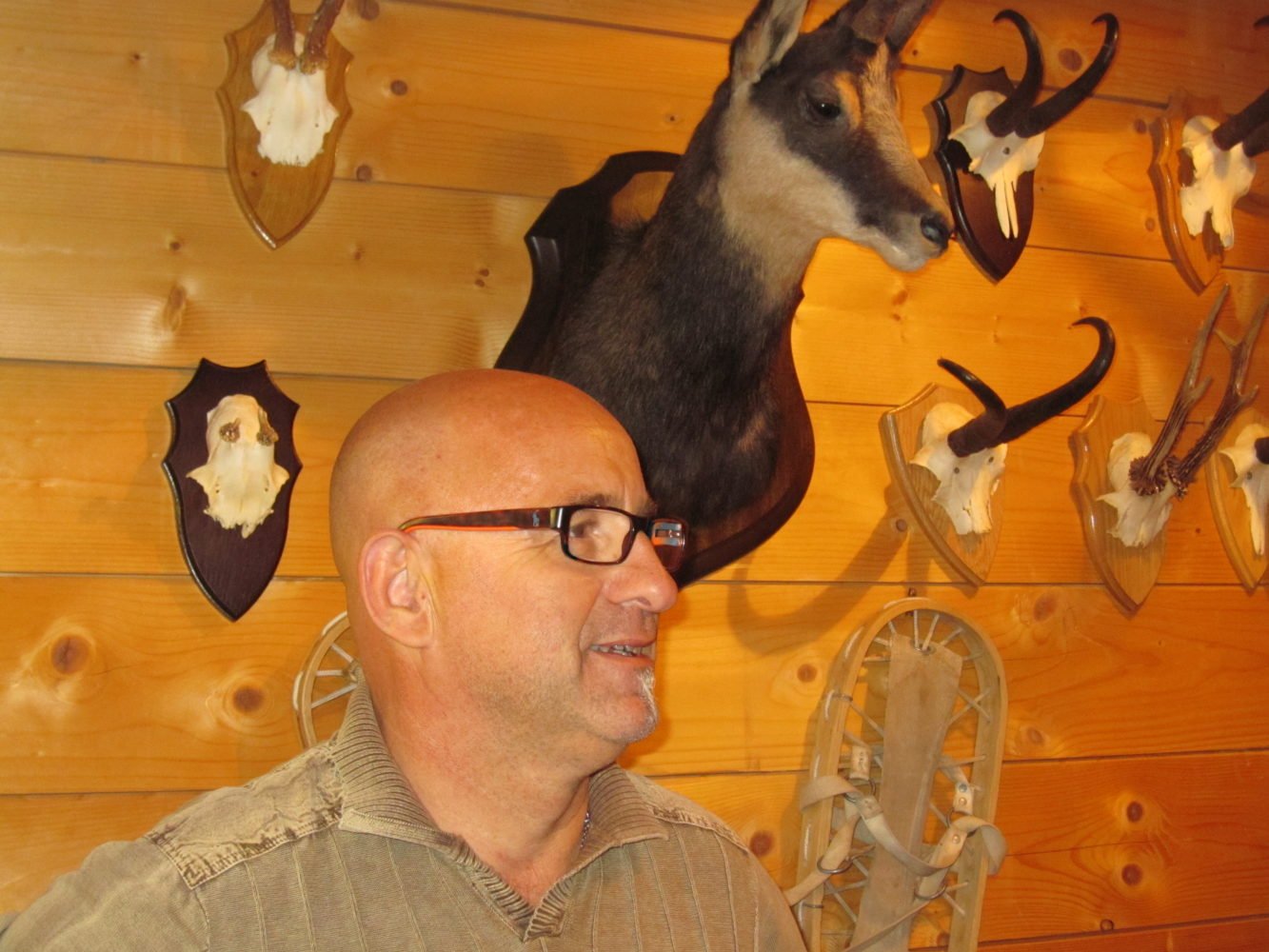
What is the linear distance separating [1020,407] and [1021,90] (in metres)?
0.39

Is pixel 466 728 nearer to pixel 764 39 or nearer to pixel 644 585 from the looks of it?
pixel 644 585

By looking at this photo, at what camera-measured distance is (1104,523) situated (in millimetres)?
1677

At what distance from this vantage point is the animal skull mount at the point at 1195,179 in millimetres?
1752

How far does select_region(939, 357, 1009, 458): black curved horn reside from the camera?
1.45 m

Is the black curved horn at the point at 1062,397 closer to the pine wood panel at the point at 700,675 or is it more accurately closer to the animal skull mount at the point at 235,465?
the pine wood panel at the point at 700,675

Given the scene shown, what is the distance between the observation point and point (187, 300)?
1351mm

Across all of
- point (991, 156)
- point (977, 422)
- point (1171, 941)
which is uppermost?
point (991, 156)

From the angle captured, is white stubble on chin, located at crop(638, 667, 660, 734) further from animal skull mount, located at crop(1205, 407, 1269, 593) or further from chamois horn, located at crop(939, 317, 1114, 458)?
animal skull mount, located at crop(1205, 407, 1269, 593)

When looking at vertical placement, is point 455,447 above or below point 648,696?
above

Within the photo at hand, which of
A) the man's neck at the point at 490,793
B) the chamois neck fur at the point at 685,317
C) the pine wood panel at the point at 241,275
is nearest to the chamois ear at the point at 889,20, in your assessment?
the chamois neck fur at the point at 685,317

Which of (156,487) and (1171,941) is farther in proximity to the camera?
(1171,941)

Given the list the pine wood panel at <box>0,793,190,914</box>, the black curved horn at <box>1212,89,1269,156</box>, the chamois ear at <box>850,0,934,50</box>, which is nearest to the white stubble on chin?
the pine wood panel at <box>0,793,190,914</box>

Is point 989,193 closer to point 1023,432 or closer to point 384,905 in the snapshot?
point 1023,432

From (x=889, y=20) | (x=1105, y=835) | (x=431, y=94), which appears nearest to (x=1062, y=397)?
(x=889, y=20)
